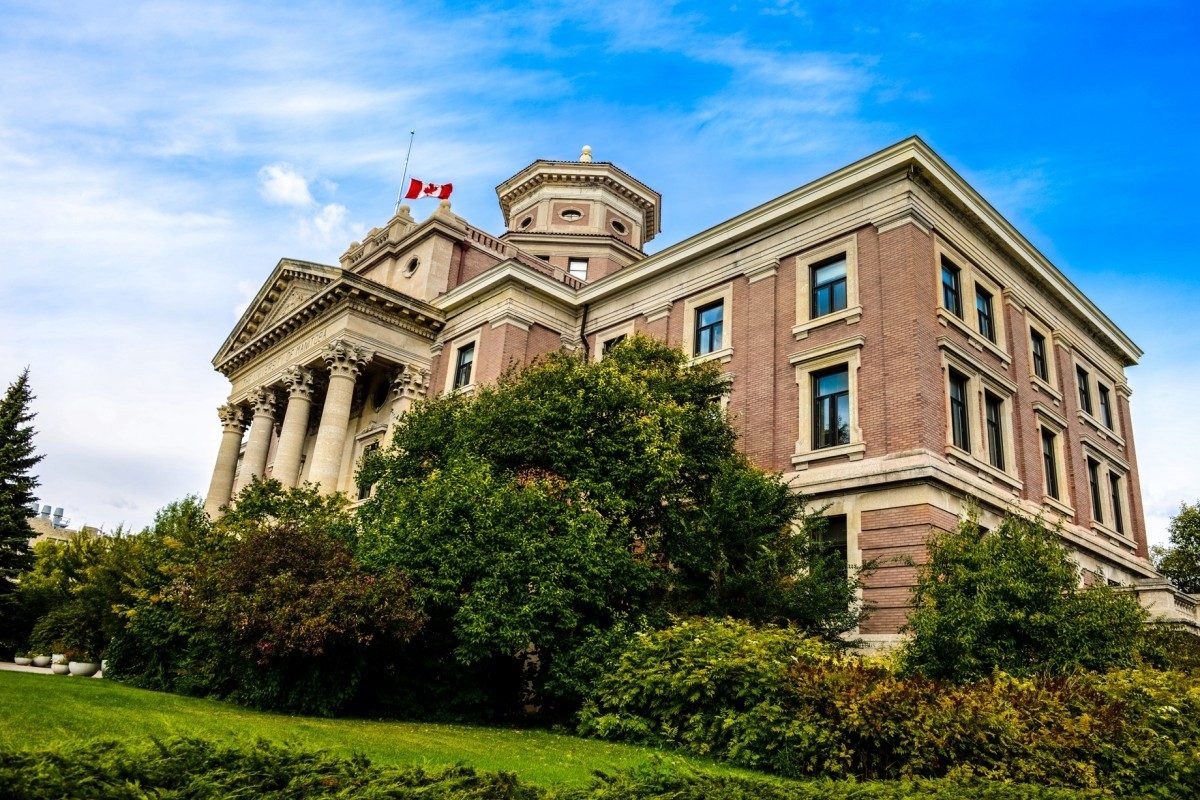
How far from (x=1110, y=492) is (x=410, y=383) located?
86.3 feet

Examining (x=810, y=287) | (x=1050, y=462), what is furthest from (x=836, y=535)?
(x=1050, y=462)

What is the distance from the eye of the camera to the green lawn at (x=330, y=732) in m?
9.65

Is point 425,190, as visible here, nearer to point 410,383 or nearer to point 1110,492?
point 410,383

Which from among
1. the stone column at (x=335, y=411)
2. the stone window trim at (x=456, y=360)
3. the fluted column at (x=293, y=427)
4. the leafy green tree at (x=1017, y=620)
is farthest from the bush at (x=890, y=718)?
the fluted column at (x=293, y=427)

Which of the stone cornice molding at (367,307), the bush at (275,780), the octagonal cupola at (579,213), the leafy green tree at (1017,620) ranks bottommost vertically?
the bush at (275,780)

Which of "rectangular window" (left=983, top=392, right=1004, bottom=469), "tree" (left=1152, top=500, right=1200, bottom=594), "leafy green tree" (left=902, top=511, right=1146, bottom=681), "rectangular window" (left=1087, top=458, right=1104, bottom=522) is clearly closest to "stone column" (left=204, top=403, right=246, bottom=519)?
"rectangular window" (left=983, top=392, right=1004, bottom=469)

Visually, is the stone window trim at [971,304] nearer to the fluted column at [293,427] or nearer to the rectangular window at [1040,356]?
the rectangular window at [1040,356]

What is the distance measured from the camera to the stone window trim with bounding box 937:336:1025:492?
21.1 m

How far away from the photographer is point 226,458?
126 feet

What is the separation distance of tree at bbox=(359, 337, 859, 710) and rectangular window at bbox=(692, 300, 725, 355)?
255 inches

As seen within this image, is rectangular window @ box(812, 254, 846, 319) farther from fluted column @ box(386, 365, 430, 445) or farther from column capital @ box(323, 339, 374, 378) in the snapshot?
column capital @ box(323, 339, 374, 378)

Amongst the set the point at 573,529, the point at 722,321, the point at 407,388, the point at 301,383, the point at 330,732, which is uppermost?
the point at 722,321

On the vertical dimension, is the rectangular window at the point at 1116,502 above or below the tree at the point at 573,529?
above

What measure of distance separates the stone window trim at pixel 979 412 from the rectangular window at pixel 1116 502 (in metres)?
8.72
